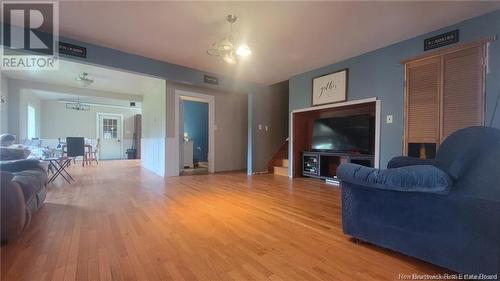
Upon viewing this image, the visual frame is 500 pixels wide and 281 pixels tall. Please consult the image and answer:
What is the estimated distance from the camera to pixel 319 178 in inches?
201

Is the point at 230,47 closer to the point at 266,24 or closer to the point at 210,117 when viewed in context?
the point at 266,24

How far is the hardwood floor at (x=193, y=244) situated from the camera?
1.50 metres

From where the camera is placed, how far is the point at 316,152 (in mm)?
5109

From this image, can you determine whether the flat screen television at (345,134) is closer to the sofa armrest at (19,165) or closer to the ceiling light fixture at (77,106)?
the sofa armrest at (19,165)

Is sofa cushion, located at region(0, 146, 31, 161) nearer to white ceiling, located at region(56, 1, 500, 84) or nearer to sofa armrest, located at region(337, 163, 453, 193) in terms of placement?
white ceiling, located at region(56, 1, 500, 84)

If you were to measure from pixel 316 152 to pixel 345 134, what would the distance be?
78 cm

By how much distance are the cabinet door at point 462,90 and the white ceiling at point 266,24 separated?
50cm

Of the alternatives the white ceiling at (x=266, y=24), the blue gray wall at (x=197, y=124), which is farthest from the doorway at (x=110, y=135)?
the white ceiling at (x=266, y=24)

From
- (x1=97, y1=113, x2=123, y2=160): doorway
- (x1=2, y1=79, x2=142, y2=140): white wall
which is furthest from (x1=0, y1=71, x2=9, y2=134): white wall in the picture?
(x1=97, y1=113, x2=123, y2=160): doorway

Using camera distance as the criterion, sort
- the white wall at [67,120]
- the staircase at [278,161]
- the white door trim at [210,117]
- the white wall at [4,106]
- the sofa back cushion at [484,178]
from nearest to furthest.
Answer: the sofa back cushion at [484,178] → the white wall at [4,106] → the white door trim at [210,117] → the staircase at [278,161] → the white wall at [67,120]

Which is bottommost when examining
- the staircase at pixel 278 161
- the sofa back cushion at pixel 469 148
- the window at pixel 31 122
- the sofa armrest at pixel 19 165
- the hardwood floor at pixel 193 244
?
the hardwood floor at pixel 193 244

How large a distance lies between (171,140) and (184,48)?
2.37 m

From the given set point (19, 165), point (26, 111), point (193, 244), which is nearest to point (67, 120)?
point (26, 111)

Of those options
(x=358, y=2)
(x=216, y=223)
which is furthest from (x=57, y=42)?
(x=358, y=2)
